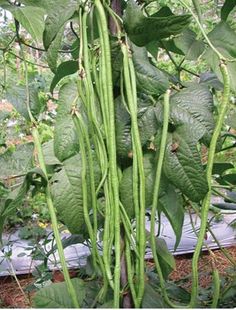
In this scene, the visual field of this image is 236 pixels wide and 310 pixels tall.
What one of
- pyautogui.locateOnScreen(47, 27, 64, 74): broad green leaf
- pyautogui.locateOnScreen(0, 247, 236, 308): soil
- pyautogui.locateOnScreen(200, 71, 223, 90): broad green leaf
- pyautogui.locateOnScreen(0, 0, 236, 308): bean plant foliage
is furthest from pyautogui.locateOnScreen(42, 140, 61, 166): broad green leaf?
pyautogui.locateOnScreen(0, 247, 236, 308): soil

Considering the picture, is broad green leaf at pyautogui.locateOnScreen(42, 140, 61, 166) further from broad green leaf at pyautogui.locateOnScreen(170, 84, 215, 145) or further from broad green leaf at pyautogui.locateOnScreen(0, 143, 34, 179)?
broad green leaf at pyautogui.locateOnScreen(170, 84, 215, 145)

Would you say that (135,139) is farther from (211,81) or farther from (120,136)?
(211,81)

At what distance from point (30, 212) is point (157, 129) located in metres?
1.81

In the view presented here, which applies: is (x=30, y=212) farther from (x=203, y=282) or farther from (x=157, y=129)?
(x=157, y=129)

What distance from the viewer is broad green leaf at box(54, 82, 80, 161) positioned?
443 millimetres

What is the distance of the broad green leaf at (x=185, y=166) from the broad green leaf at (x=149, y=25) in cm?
10

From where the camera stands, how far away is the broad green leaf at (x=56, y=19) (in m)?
0.42

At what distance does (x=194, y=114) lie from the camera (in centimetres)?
44

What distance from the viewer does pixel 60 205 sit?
443 mm

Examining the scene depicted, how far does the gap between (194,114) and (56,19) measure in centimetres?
15

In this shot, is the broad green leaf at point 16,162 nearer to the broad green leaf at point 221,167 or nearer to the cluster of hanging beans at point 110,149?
the cluster of hanging beans at point 110,149

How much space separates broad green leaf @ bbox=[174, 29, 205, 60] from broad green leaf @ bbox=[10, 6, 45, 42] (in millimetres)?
170

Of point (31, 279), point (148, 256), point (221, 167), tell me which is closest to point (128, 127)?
point (221, 167)

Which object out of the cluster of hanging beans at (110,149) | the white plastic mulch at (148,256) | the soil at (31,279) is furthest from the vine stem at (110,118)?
the white plastic mulch at (148,256)
